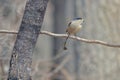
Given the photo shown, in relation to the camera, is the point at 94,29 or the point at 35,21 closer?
the point at 35,21

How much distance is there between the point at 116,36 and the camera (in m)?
6.29

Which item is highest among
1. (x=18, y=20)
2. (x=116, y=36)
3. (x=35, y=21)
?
(x=35, y=21)

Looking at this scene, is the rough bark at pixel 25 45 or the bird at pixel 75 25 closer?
the rough bark at pixel 25 45

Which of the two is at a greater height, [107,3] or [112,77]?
[107,3]

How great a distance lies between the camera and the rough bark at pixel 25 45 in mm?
2107

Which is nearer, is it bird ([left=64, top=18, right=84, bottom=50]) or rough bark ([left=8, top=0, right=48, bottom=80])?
rough bark ([left=8, top=0, right=48, bottom=80])

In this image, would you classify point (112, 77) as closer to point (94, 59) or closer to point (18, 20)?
point (94, 59)

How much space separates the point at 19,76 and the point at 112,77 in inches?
162

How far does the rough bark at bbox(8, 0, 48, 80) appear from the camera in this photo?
2.11 metres

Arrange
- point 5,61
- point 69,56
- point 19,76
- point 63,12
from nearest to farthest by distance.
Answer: point 19,76, point 5,61, point 69,56, point 63,12

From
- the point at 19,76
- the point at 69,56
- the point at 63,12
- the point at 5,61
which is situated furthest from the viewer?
the point at 63,12

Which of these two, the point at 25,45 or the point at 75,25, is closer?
the point at 25,45

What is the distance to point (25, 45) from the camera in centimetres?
212

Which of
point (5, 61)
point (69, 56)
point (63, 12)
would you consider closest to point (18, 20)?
point (5, 61)
